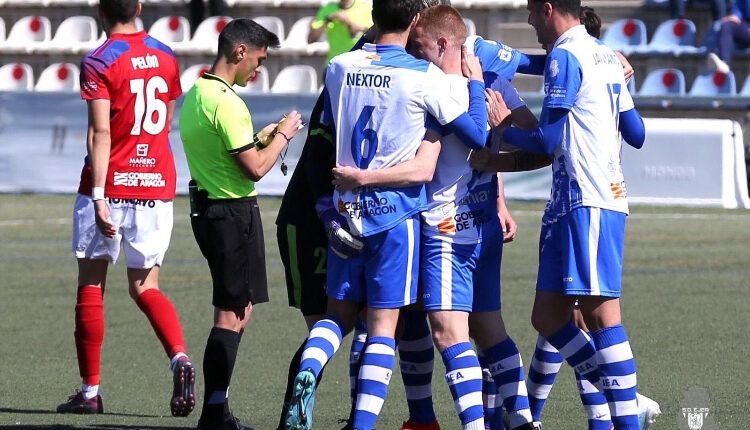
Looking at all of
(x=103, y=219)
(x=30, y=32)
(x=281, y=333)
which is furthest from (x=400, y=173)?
(x=30, y=32)

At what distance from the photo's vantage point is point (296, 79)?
2077 cm

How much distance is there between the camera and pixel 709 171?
1628 centimetres

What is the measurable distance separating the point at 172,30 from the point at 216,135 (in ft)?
54.7

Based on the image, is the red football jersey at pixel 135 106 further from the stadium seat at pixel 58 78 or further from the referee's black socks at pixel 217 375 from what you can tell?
the stadium seat at pixel 58 78

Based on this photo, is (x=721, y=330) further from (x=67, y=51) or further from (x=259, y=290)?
(x=67, y=51)

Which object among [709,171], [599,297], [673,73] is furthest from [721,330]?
[673,73]

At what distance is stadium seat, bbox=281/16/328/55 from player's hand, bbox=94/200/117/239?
49.0 feet

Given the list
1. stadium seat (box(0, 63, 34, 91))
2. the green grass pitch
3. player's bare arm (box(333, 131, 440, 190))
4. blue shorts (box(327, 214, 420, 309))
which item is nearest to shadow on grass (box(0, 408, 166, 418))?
the green grass pitch

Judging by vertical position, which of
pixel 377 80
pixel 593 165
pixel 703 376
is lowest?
pixel 703 376

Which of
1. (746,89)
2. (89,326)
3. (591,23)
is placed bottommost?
(89,326)

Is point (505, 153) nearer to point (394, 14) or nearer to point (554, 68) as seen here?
point (554, 68)

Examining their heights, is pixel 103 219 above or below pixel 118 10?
below

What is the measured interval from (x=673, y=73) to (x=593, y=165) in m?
14.0

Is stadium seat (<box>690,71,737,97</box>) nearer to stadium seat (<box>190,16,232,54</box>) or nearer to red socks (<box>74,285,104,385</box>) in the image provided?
stadium seat (<box>190,16,232,54</box>)
